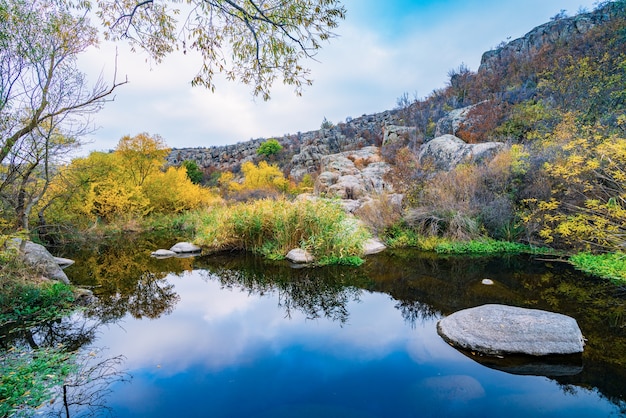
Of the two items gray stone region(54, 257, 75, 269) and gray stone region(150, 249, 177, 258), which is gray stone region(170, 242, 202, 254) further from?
gray stone region(54, 257, 75, 269)

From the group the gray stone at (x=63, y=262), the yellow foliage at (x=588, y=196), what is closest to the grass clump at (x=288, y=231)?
the gray stone at (x=63, y=262)

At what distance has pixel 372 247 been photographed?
27.0 feet

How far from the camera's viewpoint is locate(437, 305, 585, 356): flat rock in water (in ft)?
9.88

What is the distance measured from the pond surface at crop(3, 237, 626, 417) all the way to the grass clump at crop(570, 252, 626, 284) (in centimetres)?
38

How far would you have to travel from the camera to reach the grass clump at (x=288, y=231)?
23.9 ft

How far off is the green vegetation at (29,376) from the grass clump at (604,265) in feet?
24.9

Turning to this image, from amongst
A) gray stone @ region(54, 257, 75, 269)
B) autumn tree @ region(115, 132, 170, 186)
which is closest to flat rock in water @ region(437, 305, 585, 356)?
gray stone @ region(54, 257, 75, 269)

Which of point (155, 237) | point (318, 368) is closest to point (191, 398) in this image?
point (318, 368)

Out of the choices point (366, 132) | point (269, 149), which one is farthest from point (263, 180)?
point (269, 149)

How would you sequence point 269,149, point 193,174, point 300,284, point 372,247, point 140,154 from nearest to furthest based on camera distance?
point 300,284 < point 372,247 < point 140,154 < point 193,174 < point 269,149

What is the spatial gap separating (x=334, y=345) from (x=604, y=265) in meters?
5.39

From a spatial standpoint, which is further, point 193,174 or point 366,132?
point 193,174

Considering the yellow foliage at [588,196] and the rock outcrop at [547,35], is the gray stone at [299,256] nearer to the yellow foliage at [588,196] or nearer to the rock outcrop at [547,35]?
the yellow foliage at [588,196]

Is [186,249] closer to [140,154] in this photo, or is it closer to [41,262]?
[41,262]
